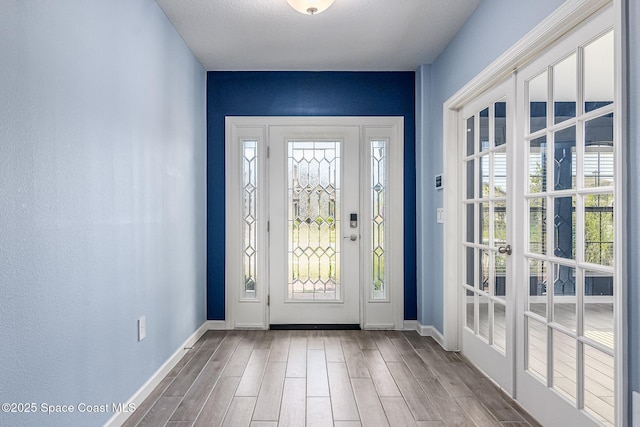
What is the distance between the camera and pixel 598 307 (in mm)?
1699

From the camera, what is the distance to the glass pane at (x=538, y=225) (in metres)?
2.11

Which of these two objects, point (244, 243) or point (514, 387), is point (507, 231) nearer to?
point (514, 387)

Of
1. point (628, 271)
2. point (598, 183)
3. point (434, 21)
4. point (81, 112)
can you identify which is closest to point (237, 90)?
point (434, 21)

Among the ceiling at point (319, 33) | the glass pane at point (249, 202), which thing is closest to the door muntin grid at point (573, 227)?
the ceiling at point (319, 33)

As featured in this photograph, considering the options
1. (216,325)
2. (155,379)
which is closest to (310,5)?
(155,379)

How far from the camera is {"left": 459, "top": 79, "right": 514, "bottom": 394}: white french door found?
2.47m

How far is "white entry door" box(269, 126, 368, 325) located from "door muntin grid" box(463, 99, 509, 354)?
3.79 feet

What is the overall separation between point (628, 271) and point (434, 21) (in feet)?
7.25

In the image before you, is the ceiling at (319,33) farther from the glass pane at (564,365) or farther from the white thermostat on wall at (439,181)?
the glass pane at (564,365)

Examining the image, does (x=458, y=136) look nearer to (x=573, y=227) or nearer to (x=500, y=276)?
(x=500, y=276)

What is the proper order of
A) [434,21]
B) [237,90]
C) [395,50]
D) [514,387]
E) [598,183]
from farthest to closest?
[237,90]
[395,50]
[434,21]
[514,387]
[598,183]

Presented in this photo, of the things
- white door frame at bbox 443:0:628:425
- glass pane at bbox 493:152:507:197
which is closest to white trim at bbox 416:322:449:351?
white door frame at bbox 443:0:628:425

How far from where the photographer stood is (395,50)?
11.3ft

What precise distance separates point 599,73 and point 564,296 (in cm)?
102
